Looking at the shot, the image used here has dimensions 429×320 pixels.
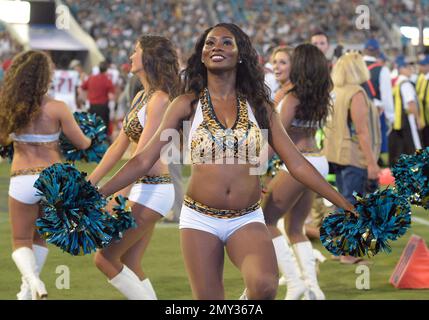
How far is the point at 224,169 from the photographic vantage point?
4.25m

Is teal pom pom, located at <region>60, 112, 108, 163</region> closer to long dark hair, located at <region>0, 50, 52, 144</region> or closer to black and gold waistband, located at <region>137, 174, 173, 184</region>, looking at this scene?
long dark hair, located at <region>0, 50, 52, 144</region>

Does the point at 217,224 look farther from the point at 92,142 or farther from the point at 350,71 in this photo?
the point at 350,71

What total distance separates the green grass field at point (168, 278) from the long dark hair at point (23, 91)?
4.24ft

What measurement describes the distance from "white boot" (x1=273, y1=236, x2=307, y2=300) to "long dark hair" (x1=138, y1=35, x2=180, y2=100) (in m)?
1.24

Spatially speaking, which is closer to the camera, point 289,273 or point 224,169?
point 224,169

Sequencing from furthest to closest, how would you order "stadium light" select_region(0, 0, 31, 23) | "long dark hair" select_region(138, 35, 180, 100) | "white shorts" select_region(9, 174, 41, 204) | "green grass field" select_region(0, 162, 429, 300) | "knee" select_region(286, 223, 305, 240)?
1. "stadium light" select_region(0, 0, 31, 23)
2. "green grass field" select_region(0, 162, 429, 300)
3. "knee" select_region(286, 223, 305, 240)
4. "white shorts" select_region(9, 174, 41, 204)
5. "long dark hair" select_region(138, 35, 180, 100)

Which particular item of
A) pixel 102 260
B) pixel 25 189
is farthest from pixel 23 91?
pixel 102 260

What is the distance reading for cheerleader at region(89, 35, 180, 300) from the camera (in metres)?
5.24

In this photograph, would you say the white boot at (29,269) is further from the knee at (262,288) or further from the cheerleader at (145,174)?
the knee at (262,288)

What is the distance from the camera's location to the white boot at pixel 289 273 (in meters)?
6.05

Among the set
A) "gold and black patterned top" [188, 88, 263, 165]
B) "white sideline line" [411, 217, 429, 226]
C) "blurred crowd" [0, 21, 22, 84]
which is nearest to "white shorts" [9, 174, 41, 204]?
"gold and black patterned top" [188, 88, 263, 165]

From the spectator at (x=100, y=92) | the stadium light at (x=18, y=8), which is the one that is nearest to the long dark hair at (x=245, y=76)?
the spectator at (x=100, y=92)

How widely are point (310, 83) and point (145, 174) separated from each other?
145cm

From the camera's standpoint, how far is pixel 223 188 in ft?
13.9
